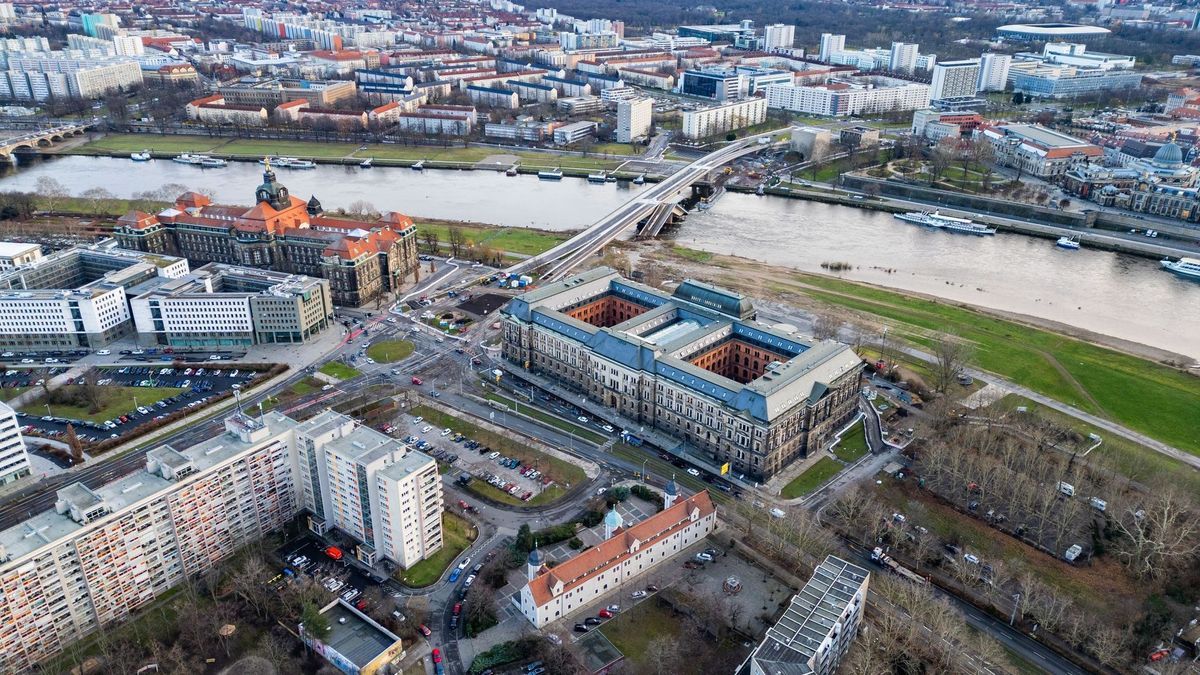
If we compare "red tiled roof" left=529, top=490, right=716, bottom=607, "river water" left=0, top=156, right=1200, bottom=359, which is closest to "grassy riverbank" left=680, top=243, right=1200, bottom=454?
"river water" left=0, top=156, right=1200, bottom=359

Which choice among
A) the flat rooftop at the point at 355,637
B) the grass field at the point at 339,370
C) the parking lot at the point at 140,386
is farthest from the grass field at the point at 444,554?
the parking lot at the point at 140,386

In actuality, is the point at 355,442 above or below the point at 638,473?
above

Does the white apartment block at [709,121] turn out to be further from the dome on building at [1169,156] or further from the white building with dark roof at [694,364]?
the white building with dark roof at [694,364]

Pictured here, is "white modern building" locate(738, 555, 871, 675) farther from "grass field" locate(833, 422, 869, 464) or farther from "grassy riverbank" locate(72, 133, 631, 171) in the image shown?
"grassy riverbank" locate(72, 133, 631, 171)

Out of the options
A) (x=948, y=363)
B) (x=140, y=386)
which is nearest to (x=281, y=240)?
(x=140, y=386)

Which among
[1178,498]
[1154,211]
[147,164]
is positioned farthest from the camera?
[147,164]

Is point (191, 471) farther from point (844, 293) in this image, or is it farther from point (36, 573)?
point (844, 293)

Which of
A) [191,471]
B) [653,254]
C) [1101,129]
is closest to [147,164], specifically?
[653,254]
